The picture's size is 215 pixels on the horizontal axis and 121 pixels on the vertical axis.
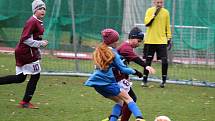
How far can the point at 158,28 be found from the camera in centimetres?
1279

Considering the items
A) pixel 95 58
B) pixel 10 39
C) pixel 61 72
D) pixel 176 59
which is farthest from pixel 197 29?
pixel 95 58

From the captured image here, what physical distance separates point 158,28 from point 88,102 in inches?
121

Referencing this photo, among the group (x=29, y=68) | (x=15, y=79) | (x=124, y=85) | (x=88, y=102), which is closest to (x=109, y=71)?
(x=124, y=85)

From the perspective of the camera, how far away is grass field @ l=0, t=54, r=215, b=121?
9.02m

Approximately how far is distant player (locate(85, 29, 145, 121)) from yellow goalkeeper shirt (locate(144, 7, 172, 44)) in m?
4.85

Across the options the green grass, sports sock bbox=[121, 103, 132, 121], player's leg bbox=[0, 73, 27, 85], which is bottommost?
the green grass

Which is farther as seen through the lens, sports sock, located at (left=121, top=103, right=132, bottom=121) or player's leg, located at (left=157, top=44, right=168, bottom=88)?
player's leg, located at (left=157, top=44, right=168, bottom=88)

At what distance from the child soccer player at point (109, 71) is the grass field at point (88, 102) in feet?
3.30

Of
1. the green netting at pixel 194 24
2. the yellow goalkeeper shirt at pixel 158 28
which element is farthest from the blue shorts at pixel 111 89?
the green netting at pixel 194 24

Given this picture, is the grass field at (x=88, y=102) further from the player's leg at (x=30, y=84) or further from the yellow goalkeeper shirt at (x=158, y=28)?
the yellow goalkeeper shirt at (x=158, y=28)

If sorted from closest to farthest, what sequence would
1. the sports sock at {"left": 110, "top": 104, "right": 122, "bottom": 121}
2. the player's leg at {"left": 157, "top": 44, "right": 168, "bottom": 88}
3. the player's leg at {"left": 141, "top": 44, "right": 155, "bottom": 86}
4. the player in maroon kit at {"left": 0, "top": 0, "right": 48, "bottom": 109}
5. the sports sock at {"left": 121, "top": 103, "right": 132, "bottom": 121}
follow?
1. the sports sock at {"left": 110, "top": 104, "right": 122, "bottom": 121}
2. the sports sock at {"left": 121, "top": 103, "right": 132, "bottom": 121}
3. the player in maroon kit at {"left": 0, "top": 0, "right": 48, "bottom": 109}
4. the player's leg at {"left": 157, "top": 44, "right": 168, "bottom": 88}
5. the player's leg at {"left": 141, "top": 44, "right": 155, "bottom": 86}

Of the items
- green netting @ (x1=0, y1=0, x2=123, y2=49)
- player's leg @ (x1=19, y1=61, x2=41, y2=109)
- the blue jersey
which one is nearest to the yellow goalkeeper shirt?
green netting @ (x1=0, y1=0, x2=123, y2=49)

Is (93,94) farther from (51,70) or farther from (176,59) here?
(176,59)

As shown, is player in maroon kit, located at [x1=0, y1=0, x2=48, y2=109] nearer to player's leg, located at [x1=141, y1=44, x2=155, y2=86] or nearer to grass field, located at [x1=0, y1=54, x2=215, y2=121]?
grass field, located at [x1=0, y1=54, x2=215, y2=121]
